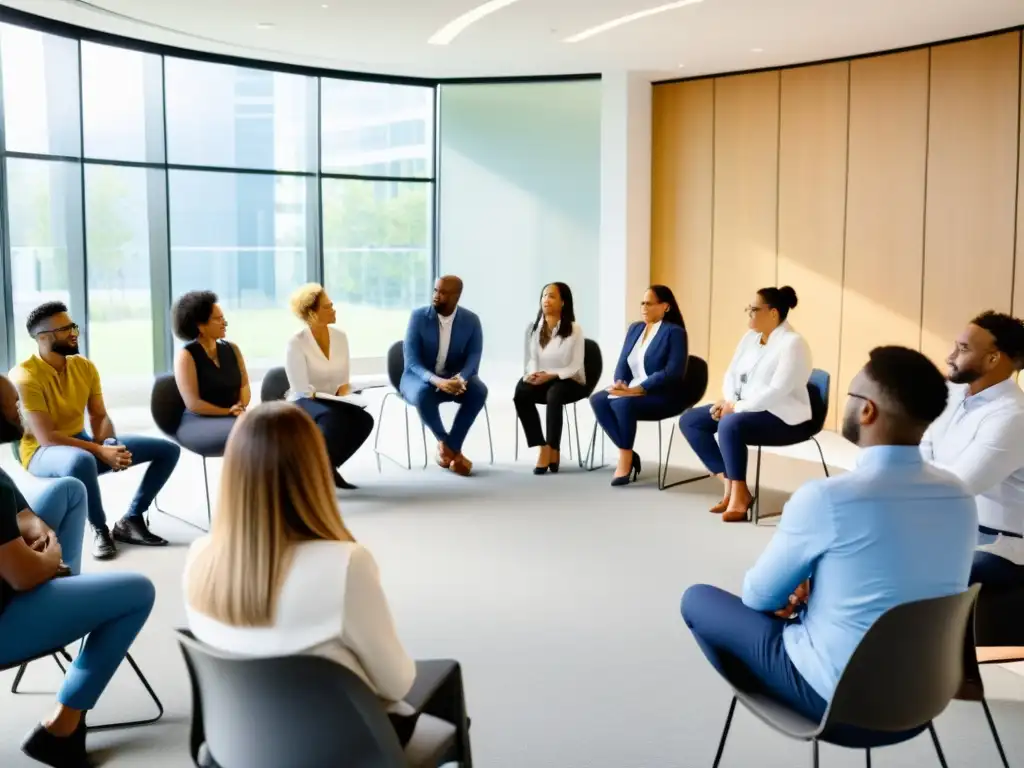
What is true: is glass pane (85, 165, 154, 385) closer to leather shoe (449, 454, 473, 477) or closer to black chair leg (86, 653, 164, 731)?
leather shoe (449, 454, 473, 477)

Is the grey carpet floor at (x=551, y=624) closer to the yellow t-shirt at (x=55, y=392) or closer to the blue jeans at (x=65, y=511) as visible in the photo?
the blue jeans at (x=65, y=511)

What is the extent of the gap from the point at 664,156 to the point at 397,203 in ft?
9.78

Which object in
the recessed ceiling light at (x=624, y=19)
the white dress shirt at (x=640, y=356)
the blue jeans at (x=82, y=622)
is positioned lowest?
A: the blue jeans at (x=82, y=622)

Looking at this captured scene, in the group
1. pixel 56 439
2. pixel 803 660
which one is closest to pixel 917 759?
pixel 803 660

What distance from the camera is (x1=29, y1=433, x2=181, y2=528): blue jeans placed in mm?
5117

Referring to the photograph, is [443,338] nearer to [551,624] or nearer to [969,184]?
[551,624]

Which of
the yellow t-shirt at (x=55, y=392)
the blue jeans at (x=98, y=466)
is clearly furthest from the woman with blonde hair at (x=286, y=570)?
the yellow t-shirt at (x=55, y=392)

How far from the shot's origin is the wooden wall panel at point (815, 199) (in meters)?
9.35

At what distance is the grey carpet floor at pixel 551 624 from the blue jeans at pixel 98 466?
269 mm

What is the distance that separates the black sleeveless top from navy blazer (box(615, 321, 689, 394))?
263 centimetres

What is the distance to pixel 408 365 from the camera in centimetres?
771

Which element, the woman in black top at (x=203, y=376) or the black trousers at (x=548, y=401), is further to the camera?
the black trousers at (x=548, y=401)

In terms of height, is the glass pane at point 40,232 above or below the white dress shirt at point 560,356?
above

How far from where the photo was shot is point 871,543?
249cm
